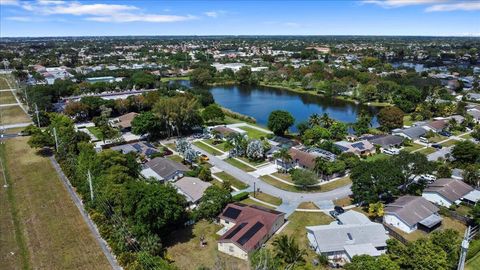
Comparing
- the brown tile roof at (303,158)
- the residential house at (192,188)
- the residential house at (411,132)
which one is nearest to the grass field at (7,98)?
the residential house at (192,188)

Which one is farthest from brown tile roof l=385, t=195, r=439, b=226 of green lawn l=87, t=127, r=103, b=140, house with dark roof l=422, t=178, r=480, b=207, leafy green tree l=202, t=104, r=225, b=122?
green lawn l=87, t=127, r=103, b=140

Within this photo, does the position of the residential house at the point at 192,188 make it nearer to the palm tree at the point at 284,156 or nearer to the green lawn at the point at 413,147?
the palm tree at the point at 284,156

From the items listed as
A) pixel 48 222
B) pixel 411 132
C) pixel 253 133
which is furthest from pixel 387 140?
pixel 48 222

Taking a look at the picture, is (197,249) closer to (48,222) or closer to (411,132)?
(48,222)

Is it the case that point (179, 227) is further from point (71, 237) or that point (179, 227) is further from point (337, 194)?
point (337, 194)

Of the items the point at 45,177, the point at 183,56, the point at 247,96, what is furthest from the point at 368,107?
the point at 183,56
